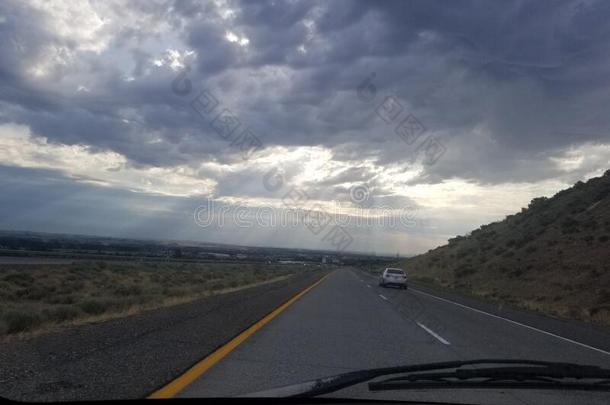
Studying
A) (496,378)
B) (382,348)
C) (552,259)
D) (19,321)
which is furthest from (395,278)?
(496,378)

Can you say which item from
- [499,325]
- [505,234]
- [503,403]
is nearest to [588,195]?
[505,234]

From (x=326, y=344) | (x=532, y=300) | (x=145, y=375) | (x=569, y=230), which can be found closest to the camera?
(x=145, y=375)

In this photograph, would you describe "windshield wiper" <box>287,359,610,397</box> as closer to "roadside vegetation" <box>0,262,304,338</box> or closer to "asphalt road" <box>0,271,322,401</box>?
"asphalt road" <box>0,271,322,401</box>

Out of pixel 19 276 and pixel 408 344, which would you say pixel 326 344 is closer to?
pixel 408 344

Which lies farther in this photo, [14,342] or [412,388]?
[14,342]

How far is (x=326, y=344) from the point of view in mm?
11297

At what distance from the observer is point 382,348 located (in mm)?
10891

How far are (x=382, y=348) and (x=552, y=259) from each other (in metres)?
35.7

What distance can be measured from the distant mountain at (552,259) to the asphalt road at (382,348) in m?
8.83

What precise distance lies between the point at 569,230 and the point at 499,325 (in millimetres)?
34134

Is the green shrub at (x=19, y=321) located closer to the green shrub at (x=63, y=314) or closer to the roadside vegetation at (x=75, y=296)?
the roadside vegetation at (x=75, y=296)

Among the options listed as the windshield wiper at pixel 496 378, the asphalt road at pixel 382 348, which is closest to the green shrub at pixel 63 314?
the asphalt road at pixel 382 348

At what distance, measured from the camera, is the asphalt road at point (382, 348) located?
6871 millimetres

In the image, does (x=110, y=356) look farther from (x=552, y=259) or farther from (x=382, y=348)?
(x=552, y=259)
